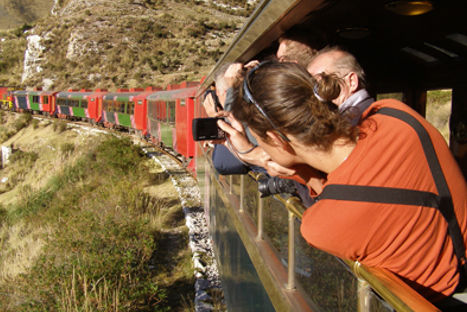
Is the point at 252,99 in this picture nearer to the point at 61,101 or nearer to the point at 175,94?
the point at 175,94

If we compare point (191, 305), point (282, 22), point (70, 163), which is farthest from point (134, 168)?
point (282, 22)

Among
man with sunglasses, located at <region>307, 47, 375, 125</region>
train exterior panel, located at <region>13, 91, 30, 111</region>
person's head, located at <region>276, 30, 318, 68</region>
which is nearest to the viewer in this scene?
man with sunglasses, located at <region>307, 47, 375, 125</region>

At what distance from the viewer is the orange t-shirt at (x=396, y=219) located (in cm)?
110

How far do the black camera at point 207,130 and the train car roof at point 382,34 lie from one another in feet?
1.86

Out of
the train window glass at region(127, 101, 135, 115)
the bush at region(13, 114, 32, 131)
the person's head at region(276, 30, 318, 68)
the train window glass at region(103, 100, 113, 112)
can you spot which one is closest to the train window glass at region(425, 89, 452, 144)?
the person's head at region(276, 30, 318, 68)

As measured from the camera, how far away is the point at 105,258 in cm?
609

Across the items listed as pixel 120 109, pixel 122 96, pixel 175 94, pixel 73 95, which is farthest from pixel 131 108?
pixel 73 95

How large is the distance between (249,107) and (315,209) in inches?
17.9

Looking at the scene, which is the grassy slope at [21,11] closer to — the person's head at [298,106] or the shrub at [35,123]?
the shrub at [35,123]

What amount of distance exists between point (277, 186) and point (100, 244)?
5.57 metres

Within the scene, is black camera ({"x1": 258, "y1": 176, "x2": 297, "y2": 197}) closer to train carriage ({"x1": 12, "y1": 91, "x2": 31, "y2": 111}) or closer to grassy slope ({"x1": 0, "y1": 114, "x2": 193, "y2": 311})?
grassy slope ({"x1": 0, "y1": 114, "x2": 193, "y2": 311})

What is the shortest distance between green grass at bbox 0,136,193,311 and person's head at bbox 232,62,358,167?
4489 mm

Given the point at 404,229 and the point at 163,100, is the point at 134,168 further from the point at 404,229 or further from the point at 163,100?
the point at 404,229

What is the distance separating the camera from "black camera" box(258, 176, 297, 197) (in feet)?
6.39
